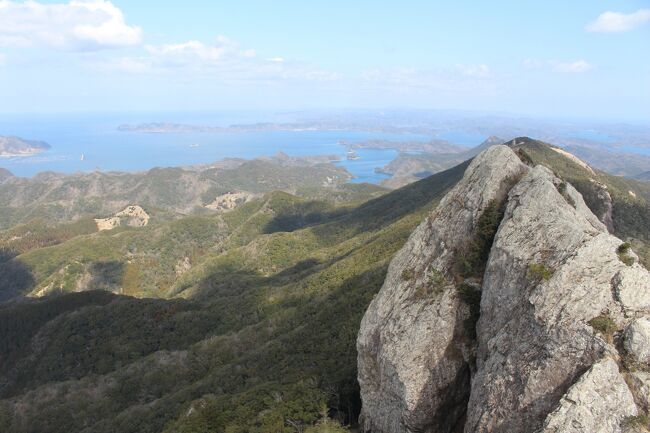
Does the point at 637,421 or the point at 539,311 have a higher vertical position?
the point at 539,311

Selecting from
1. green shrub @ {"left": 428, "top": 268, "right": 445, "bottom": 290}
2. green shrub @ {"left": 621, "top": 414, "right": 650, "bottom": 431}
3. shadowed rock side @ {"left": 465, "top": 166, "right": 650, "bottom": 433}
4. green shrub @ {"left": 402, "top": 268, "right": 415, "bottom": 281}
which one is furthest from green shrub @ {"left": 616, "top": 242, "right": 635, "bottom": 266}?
green shrub @ {"left": 402, "top": 268, "right": 415, "bottom": 281}

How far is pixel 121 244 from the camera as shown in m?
180

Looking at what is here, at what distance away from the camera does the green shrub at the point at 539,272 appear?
19.4 metres

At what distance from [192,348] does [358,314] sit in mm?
37465

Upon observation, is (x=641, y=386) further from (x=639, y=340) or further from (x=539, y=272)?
(x=539, y=272)

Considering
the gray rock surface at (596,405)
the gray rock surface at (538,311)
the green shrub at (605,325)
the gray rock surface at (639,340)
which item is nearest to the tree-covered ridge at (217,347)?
the gray rock surface at (538,311)

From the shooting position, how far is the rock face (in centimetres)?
1686

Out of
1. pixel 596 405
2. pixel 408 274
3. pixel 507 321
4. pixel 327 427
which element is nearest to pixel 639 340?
pixel 596 405

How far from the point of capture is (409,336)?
24891 millimetres

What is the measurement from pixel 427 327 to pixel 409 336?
1.21m

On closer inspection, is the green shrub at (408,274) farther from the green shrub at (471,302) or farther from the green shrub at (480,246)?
the green shrub at (471,302)

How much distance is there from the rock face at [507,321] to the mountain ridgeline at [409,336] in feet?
0.25

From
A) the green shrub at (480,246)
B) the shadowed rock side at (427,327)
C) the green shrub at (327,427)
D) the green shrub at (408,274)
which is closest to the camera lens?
the shadowed rock side at (427,327)

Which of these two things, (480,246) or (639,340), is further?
(480,246)
